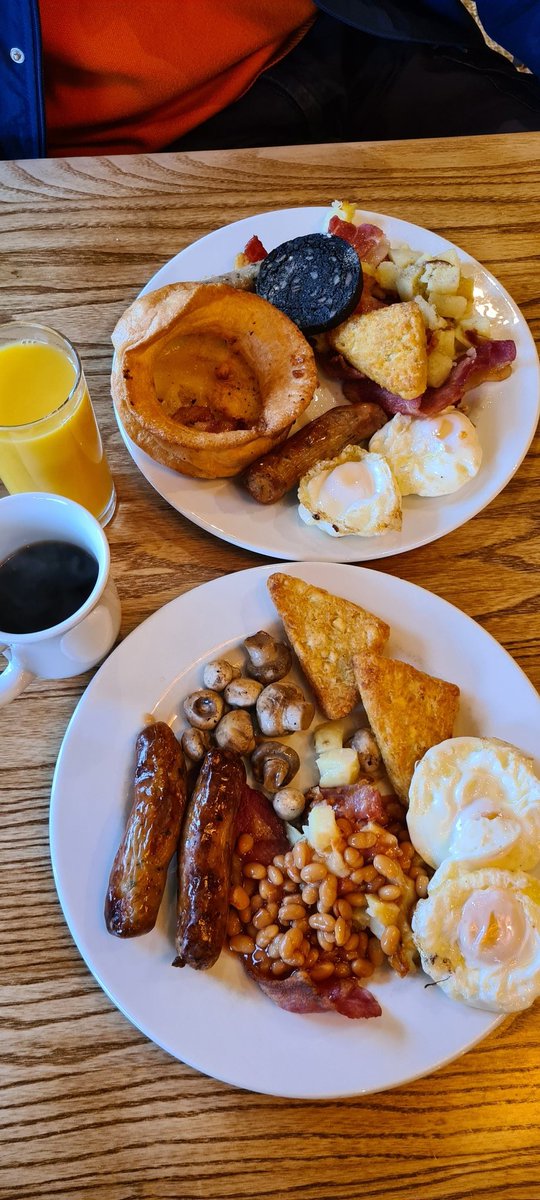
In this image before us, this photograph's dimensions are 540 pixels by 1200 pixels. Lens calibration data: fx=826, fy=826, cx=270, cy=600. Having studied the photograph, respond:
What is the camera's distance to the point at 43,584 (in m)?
1.58

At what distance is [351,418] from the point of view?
1893mm

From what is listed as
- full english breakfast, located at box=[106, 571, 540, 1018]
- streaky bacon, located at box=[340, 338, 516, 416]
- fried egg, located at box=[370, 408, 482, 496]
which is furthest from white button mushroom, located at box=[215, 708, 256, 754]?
streaky bacon, located at box=[340, 338, 516, 416]

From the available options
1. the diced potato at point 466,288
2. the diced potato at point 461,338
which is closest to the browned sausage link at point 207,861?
the diced potato at point 461,338

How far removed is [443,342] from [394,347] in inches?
5.2

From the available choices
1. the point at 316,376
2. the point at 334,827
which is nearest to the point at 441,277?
the point at 316,376

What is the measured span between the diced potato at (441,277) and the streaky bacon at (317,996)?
1.50 meters

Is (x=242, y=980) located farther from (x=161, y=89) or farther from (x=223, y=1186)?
(x=161, y=89)

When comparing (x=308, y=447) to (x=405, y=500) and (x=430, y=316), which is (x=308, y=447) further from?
(x=430, y=316)

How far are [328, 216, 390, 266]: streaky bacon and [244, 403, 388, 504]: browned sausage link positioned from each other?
16.2 inches

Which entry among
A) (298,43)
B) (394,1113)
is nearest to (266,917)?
(394,1113)

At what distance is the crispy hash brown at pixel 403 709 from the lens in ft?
5.21

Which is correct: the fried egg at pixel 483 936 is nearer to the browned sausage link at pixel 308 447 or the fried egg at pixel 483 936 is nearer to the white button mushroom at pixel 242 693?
the white button mushroom at pixel 242 693

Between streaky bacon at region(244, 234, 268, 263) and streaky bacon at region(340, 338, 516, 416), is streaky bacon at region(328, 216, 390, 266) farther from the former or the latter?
streaky bacon at region(340, 338, 516, 416)

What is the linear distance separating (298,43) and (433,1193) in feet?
9.79
